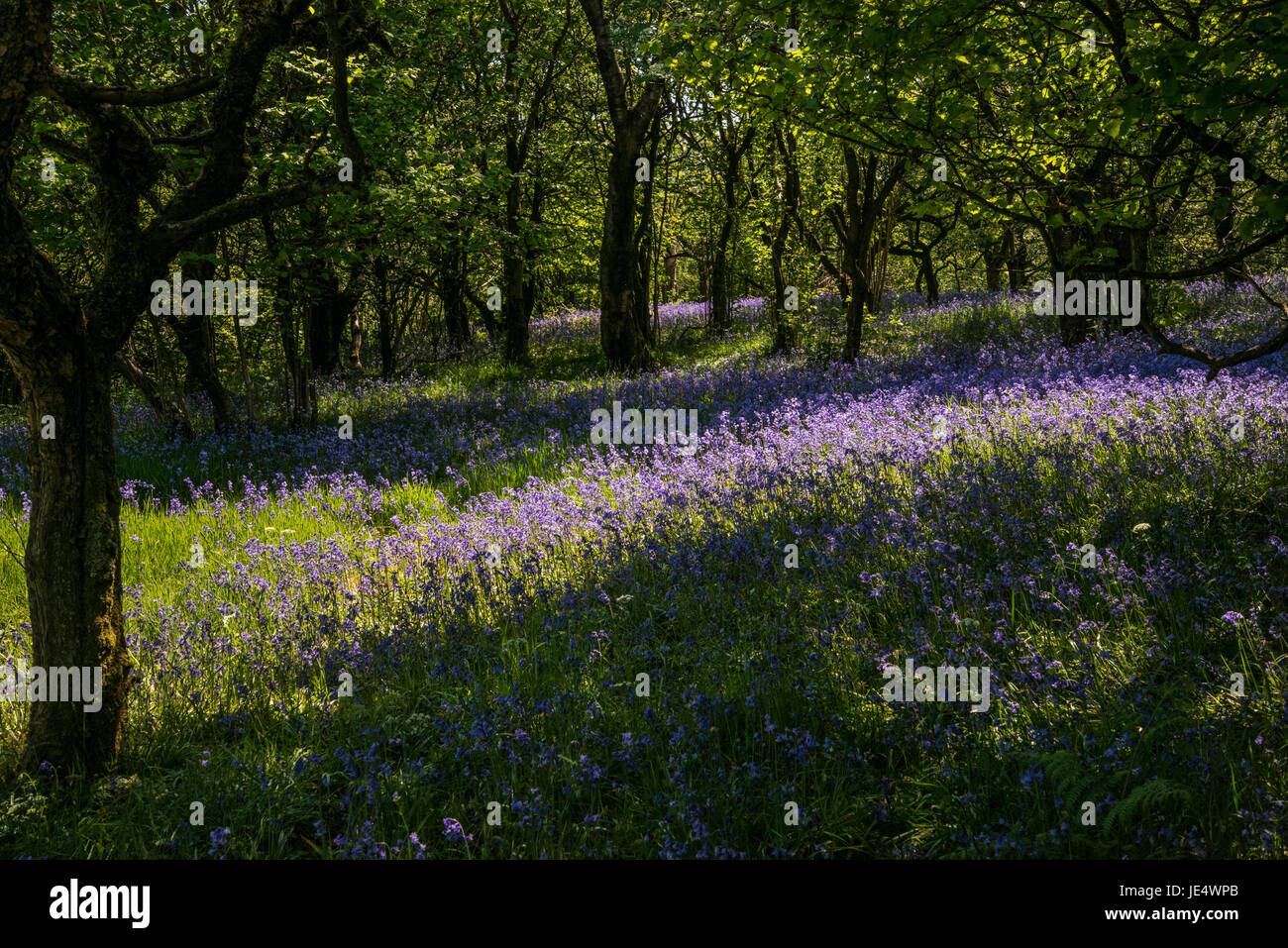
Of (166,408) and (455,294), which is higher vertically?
(455,294)

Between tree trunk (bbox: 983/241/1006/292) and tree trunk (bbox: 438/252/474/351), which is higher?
tree trunk (bbox: 983/241/1006/292)

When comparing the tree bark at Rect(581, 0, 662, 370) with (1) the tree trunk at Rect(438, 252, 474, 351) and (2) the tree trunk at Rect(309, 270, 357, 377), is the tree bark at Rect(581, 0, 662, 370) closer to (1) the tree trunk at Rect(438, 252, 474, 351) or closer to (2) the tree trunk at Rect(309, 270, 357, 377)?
(1) the tree trunk at Rect(438, 252, 474, 351)

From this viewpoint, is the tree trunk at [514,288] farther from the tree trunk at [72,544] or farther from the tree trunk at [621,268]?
the tree trunk at [72,544]

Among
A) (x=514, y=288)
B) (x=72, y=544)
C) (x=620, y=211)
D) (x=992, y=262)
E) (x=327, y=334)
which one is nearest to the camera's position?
(x=72, y=544)

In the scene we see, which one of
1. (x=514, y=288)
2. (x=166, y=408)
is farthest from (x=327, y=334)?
(x=166, y=408)

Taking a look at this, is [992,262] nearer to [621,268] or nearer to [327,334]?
[621,268]

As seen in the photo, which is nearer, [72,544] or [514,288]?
[72,544]

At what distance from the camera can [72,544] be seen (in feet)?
11.5

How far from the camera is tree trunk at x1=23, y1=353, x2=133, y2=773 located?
3422mm

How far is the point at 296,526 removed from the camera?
7.17 metres

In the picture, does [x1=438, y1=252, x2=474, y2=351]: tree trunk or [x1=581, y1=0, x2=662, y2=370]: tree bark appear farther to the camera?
[x1=438, y1=252, x2=474, y2=351]: tree trunk

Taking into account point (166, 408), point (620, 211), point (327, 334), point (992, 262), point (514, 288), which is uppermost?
point (992, 262)

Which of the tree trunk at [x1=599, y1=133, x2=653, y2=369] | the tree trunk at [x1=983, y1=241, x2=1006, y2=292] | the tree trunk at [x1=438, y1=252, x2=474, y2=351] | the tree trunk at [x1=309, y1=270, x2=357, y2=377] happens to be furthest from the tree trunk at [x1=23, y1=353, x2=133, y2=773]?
the tree trunk at [x1=983, y1=241, x2=1006, y2=292]

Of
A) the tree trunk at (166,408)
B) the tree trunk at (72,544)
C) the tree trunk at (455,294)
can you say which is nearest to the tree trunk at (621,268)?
the tree trunk at (455,294)
